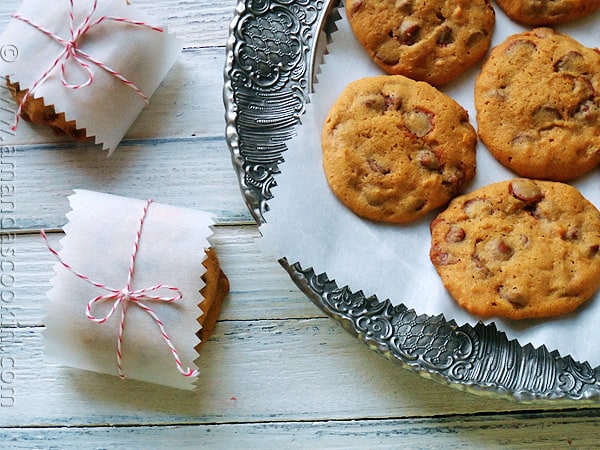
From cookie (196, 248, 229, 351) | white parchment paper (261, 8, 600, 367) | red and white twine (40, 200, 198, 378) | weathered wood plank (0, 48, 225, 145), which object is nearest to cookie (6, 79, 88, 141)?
weathered wood plank (0, 48, 225, 145)

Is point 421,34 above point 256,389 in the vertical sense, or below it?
above

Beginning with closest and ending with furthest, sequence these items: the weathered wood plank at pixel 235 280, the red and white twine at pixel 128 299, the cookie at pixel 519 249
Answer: the cookie at pixel 519 249
the red and white twine at pixel 128 299
the weathered wood plank at pixel 235 280

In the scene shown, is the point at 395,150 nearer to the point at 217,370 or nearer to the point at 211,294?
the point at 211,294

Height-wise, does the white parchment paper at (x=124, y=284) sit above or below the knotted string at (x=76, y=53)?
below

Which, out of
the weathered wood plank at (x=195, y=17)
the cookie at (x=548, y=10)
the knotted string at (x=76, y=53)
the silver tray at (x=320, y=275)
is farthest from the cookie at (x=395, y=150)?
the knotted string at (x=76, y=53)

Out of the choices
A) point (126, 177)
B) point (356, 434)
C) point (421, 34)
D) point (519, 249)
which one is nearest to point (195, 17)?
point (126, 177)

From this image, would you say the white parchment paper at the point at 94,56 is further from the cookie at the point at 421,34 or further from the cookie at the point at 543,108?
the cookie at the point at 543,108

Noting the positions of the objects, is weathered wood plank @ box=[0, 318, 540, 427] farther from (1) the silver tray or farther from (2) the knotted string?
(2) the knotted string
